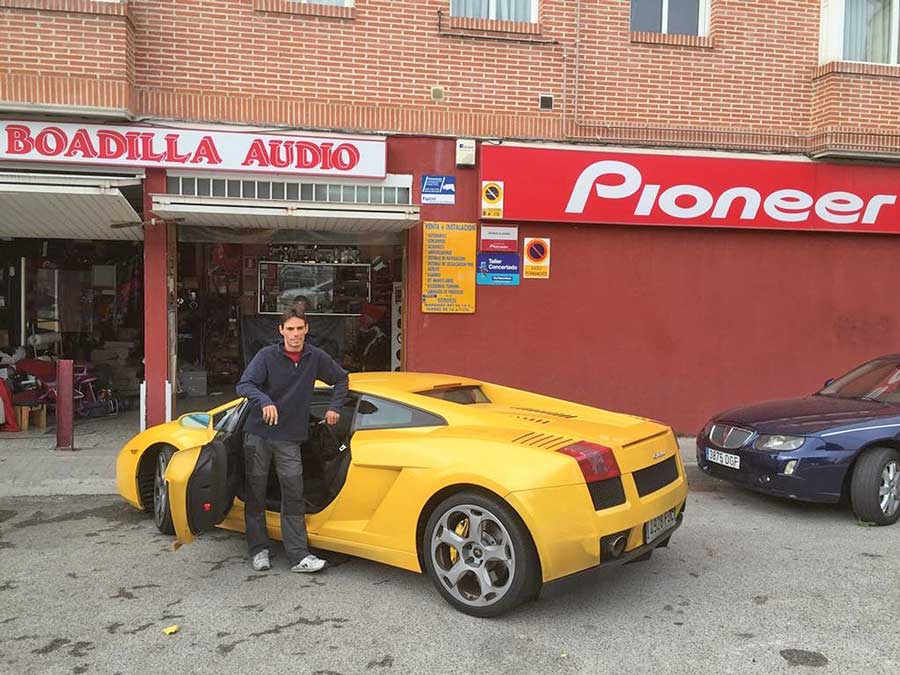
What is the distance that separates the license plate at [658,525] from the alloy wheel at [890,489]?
2430 mm

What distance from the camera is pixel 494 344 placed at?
9188 mm

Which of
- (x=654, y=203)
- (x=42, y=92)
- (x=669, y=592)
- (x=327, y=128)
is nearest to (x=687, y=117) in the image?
(x=654, y=203)

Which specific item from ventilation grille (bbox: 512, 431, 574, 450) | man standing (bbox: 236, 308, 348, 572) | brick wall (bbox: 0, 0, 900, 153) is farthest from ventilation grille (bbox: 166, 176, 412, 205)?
ventilation grille (bbox: 512, 431, 574, 450)

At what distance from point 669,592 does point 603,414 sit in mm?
1171

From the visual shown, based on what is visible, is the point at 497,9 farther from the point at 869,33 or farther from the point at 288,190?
the point at 869,33

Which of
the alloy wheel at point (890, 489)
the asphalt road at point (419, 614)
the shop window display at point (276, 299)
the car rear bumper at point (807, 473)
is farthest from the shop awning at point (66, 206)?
the alloy wheel at point (890, 489)

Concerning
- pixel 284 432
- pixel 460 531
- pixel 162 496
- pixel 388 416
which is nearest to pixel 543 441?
pixel 460 531

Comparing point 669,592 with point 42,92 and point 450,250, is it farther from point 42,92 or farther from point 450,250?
point 42,92

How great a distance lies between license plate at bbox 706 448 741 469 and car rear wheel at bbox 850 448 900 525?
32.9 inches

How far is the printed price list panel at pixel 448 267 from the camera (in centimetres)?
896

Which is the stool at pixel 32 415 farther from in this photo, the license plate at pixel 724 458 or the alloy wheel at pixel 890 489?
the alloy wheel at pixel 890 489

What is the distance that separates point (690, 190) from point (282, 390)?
6.76 meters

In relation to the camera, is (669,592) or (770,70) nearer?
(669,592)

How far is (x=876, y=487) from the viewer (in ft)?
17.9
